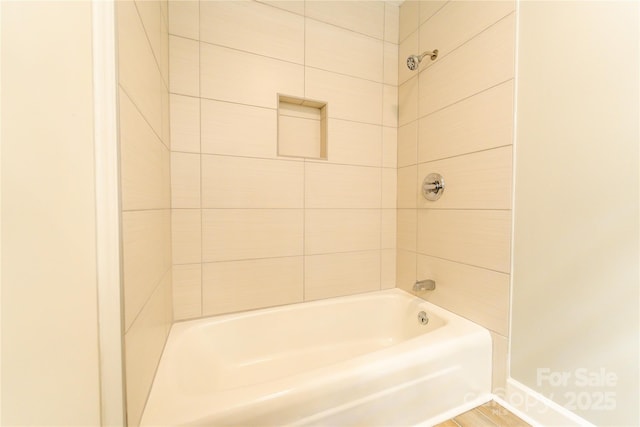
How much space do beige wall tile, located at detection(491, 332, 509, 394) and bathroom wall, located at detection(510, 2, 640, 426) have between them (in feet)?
0.10

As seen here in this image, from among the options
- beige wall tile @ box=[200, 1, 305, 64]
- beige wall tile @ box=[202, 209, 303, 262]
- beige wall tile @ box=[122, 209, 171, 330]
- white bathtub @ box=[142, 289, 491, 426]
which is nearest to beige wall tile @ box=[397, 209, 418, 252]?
white bathtub @ box=[142, 289, 491, 426]

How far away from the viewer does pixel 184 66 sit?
1.20 meters

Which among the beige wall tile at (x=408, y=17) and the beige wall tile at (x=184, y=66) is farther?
the beige wall tile at (x=408, y=17)

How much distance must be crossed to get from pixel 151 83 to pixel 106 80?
1.32 feet

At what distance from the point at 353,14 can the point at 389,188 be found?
1.15 metres

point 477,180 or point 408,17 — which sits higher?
point 408,17


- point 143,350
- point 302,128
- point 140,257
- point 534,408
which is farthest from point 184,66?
point 534,408

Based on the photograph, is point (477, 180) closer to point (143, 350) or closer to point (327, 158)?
point (327, 158)

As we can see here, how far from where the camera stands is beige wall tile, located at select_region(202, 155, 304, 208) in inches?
49.9

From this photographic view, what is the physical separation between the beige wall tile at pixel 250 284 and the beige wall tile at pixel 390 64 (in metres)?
1.37

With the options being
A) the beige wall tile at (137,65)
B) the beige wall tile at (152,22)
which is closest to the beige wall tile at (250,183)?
the beige wall tile at (137,65)

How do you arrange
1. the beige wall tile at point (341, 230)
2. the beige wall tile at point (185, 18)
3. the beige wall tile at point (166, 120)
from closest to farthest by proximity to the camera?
the beige wall tile at point (166, 120), the beige wall tile at point (185, 18), the beige wall tile at point (341, 230)

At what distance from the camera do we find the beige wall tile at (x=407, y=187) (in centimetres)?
156

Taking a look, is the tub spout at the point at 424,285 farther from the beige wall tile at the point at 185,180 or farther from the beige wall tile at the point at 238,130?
the beige wall tile at the point at 185,180
